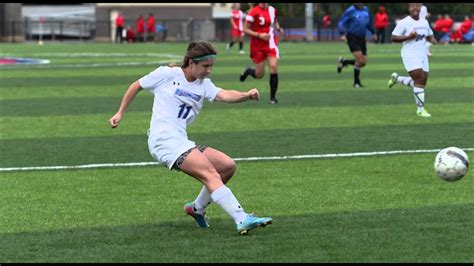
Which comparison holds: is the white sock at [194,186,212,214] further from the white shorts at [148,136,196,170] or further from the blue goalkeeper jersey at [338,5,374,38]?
the blue goalkeeper jersey at [338,5,374,38]

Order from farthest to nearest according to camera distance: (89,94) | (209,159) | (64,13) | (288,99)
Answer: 1. (64,13)
2. (89,94)
3. (288,99)
4. (209,159)

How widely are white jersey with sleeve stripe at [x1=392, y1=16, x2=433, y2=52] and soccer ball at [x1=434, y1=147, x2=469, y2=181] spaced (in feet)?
27.3

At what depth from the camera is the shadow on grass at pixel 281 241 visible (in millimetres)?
7480

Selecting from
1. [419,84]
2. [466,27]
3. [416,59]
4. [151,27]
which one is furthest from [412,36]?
[151,27]

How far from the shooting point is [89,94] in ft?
76.6

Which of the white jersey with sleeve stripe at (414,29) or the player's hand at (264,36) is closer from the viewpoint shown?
the white jersey with sleeve stripe at (414,29)

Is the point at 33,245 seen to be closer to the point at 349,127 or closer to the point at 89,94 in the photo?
the point at 349,127

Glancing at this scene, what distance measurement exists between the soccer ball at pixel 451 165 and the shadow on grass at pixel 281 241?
0.39 meters

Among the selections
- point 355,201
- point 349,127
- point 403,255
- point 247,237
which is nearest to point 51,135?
point 349,127

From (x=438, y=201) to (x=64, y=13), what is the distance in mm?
72846

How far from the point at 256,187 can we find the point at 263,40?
10012 mm

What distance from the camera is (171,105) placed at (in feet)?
28.6

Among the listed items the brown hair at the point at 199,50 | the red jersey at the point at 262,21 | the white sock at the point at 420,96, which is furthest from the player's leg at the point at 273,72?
the brown hair at the point at 199,50

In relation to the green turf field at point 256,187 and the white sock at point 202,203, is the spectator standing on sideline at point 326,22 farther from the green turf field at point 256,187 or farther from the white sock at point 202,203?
the white sock at point 202,203
